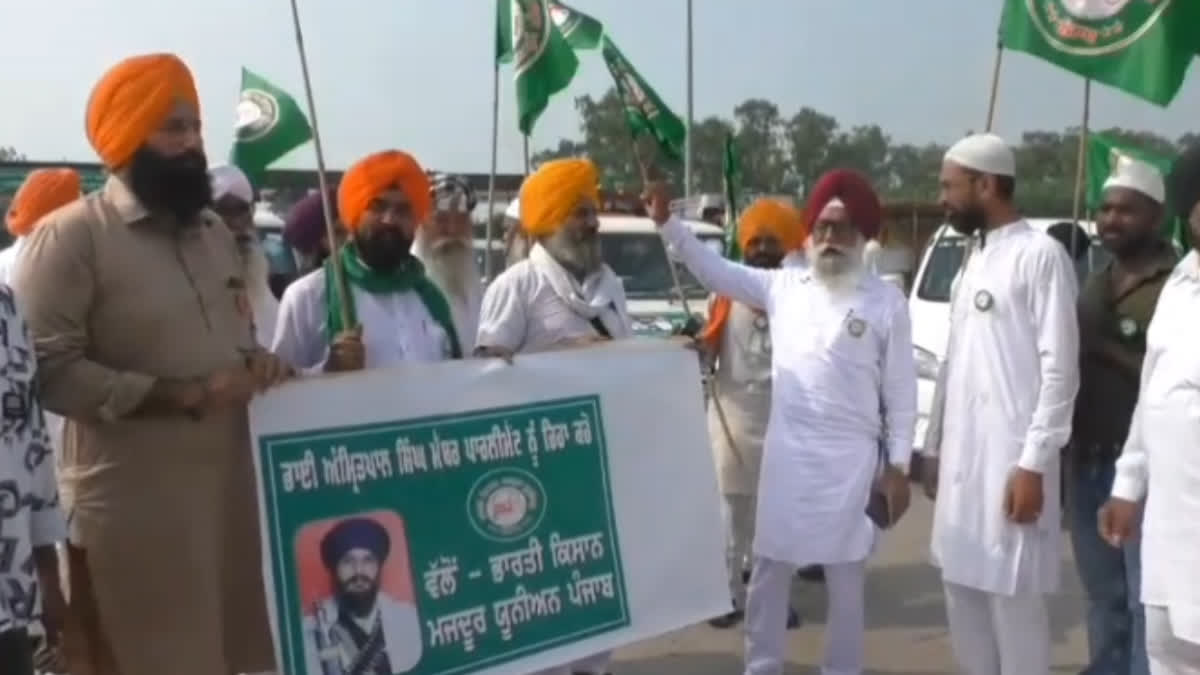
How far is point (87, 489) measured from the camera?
12.6ft

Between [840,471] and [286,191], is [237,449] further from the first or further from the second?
[286,191]

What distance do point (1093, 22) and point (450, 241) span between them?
255 centimetres

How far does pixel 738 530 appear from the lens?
7.31m

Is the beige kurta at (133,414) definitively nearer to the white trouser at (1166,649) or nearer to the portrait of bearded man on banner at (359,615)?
the portrait of bearded man on banner at (359,615)

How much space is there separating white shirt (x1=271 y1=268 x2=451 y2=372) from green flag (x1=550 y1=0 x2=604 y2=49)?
11.0ft

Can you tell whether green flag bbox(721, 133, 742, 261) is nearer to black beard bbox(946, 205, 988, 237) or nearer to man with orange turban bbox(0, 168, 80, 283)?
black beard bbox(946, 205, 988, 237)

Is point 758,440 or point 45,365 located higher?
point 45,365

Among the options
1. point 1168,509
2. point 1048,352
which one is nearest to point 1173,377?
point 1168,509

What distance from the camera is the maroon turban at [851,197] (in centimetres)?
561

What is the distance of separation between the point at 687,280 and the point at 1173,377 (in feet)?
27.6

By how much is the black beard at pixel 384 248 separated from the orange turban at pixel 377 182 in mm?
69

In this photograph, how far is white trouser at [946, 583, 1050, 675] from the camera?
5.04m

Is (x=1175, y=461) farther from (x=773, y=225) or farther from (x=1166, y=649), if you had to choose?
(x=773, y=225)

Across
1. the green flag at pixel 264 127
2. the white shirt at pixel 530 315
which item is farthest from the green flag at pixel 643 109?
the white shirt at pixel 530 315
